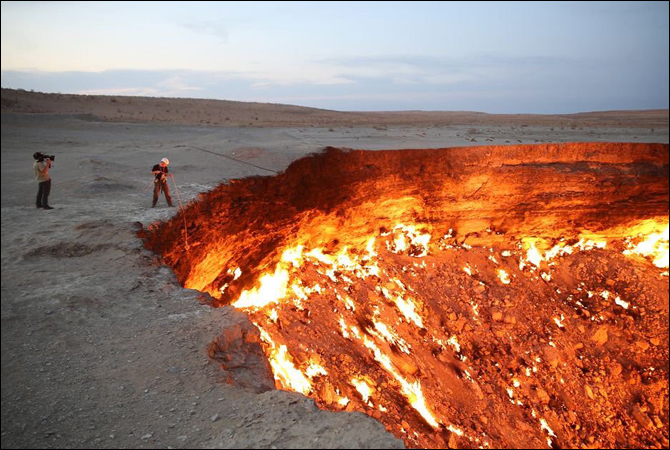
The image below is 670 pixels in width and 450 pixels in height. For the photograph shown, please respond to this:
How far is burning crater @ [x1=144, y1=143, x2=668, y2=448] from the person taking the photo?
25.2ft

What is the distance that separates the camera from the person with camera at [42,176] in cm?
612

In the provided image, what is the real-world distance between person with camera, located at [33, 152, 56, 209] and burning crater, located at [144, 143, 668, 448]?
185 cm

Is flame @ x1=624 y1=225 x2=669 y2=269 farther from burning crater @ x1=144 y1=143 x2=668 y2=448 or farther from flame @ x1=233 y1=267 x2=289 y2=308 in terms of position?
flame @ x1=233 y1=267 x2=289 y2=308

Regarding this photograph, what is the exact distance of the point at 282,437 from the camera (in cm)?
279

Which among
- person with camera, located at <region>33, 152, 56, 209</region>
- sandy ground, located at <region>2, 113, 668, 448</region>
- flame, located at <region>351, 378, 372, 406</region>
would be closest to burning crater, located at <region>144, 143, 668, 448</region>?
flame, located at <region>351, 378, 372, 406</region>

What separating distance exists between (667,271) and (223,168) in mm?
13481

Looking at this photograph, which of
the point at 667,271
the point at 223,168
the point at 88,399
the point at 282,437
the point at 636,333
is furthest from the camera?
the point at 667,271

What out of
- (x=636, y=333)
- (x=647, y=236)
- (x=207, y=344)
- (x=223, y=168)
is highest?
(x=223, y=168)

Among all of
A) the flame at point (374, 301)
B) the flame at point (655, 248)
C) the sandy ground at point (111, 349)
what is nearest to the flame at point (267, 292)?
the flame at point (374, 301)

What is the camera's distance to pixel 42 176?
6168 mm

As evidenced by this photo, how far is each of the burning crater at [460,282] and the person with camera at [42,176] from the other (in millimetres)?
1854

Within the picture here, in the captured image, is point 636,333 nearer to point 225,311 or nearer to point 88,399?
point 225,311

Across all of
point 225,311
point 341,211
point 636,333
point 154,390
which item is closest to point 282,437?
point 154,390

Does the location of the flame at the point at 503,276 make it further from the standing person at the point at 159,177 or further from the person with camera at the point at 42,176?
the person with camera at the point at 42,176
